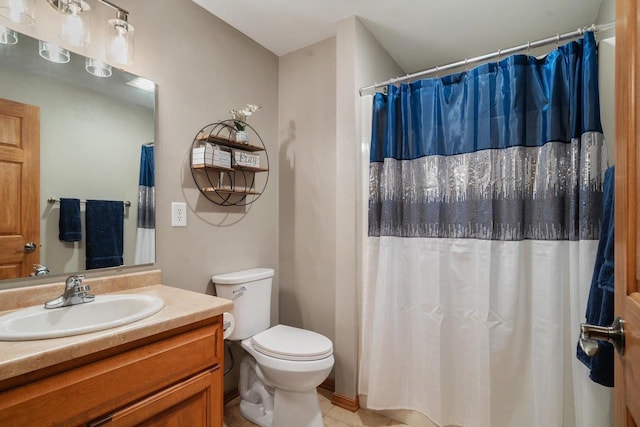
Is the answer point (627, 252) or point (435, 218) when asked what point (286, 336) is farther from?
point (627, 252)

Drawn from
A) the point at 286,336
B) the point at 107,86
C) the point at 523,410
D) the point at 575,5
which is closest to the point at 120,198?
the point at 107,86

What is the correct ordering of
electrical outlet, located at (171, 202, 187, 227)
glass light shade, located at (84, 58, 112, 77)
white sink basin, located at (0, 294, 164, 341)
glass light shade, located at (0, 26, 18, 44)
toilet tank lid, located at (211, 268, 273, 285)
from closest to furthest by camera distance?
white sink basin, located at (0, 294, 164, 341) → glass light shade, located at (0, 26, 18, 44) → glass light shade, located at (84, 58, 112, 77) → electrical outlet, located at (171, 202, 187, 227) → toilet tank lid, located at (211, 268, 273, 285)

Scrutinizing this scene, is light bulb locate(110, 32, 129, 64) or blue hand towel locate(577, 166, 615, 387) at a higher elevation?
light bulb locate(110, 32, 129, 64)

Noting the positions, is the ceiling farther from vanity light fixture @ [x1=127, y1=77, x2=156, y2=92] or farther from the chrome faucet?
the chrome faucet

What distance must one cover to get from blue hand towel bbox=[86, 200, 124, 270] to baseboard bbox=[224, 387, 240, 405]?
1.08 meters

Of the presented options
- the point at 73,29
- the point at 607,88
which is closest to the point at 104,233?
the point at 73,29

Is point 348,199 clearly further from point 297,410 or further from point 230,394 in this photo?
point 230,394

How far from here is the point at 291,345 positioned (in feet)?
5.39

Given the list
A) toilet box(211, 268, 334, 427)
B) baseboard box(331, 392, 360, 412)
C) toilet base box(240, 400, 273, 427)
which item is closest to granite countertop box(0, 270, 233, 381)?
toilet box(211, 268, 334, 427)

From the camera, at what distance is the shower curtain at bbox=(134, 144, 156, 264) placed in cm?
152

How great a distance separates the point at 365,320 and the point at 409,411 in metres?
0.55

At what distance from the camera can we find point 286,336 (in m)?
Result: 1.77

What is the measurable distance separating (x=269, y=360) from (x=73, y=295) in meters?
0.90

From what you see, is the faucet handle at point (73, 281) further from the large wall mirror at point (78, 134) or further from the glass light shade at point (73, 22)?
the glass light shade at point (73, 22)
